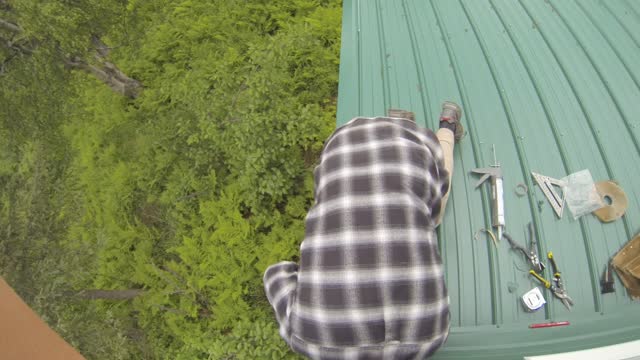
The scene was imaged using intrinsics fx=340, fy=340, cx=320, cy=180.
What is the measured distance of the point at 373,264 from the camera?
2168 mm

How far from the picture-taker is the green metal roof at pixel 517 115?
124 inches

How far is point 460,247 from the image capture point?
11.0 feet

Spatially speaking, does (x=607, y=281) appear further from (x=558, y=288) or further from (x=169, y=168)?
(x=169, y=168)

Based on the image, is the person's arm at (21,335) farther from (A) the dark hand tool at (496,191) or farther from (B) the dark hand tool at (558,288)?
(B) the dark hand tool at (558,288)

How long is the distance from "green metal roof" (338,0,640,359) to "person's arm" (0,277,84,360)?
3230 mm

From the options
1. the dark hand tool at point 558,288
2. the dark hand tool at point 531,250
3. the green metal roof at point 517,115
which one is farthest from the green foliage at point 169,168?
the dark hand tool at point 558,288

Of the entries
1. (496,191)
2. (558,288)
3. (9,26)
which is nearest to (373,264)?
(496,191)

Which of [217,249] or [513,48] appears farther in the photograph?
[217,249]

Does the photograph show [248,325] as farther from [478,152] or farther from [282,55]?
[282,55]

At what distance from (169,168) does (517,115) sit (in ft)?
19.6

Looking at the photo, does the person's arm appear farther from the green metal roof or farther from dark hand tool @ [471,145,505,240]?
dark hand tool @ [471,145,505,240]

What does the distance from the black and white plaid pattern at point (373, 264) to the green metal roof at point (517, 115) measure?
1.24 metres

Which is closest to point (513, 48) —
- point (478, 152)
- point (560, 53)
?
point (560, 53)

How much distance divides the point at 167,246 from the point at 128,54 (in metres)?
4.24
